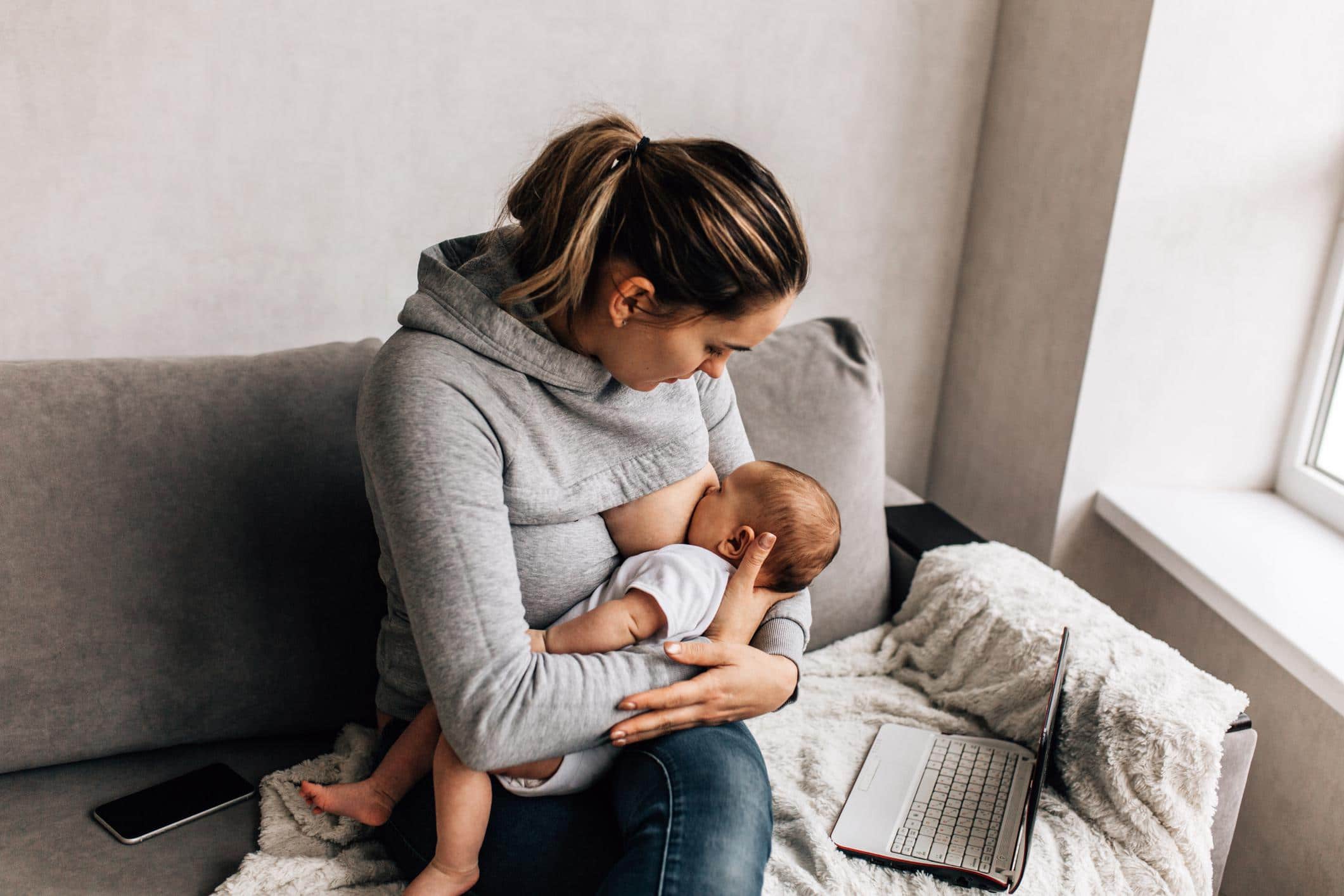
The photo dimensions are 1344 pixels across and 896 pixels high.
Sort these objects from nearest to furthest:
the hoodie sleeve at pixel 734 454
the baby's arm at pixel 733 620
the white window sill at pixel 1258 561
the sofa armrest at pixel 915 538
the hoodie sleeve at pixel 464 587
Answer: the hoodie sleeve at pixel 464 587 → the baby's arm at pixel 733 620 → the hoodie sleeve at pixel 734 454 → the white window sill at pixel 1258 561 → the sofa armrest at pixel 915 538

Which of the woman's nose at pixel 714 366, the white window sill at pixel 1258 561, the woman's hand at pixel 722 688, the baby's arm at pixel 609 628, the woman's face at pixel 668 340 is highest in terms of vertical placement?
the woman's face at pixel 668 340

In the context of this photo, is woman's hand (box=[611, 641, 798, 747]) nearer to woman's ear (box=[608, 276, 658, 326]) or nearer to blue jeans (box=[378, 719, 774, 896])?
blue jeans (box=[378, 719, 774, 896])

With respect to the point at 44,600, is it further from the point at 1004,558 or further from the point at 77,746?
the point at 1004,558

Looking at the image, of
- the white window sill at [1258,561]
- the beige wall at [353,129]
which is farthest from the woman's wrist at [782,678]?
the beige wall at [353,129]

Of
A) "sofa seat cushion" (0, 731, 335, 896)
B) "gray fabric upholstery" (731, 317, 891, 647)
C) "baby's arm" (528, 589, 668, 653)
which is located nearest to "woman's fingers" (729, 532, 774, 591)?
"baby's arm" (528, 589, 668, 653)

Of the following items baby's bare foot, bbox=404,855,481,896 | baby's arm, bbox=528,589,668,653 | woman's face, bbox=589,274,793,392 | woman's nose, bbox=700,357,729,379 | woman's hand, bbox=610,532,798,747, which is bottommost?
baby's bare foot, bbox=404,855,481,896

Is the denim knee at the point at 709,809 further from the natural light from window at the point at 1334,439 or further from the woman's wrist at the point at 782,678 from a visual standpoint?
the natural light from window at the point at 1334,439

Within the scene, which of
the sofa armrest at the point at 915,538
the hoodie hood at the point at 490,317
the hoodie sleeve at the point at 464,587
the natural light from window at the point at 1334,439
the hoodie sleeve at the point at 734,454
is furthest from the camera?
the natural light from window at the point at 1334,439

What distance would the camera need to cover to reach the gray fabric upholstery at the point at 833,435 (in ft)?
5.41

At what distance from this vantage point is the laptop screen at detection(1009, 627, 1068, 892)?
3.82 feet

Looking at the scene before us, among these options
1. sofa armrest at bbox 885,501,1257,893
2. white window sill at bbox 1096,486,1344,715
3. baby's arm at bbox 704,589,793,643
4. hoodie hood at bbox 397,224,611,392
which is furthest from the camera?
sofa armrest at bbox 885,501,1257,893

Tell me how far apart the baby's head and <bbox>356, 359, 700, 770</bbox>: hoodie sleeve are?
0.28 m

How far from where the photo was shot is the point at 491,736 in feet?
3.24

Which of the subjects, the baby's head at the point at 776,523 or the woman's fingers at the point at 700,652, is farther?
the baby's head at the point at 776,523
